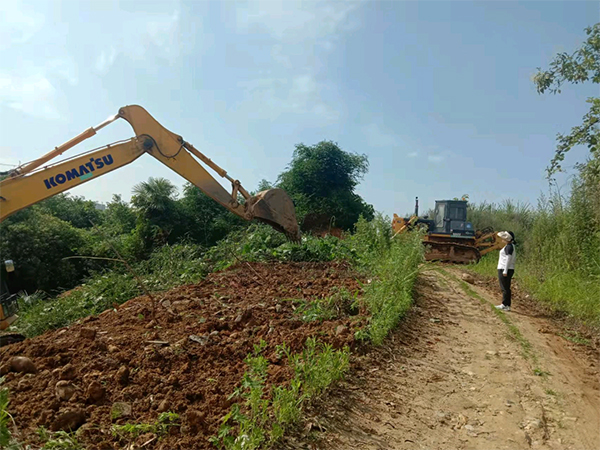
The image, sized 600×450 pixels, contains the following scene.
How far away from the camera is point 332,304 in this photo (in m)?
5.57

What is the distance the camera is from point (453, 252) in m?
15.6

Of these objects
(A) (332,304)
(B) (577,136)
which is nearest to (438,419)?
(A) (332,304)

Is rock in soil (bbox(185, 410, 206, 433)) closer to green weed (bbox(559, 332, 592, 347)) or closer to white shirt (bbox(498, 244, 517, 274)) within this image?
green weed (bbox(559, 332, 592, 347))

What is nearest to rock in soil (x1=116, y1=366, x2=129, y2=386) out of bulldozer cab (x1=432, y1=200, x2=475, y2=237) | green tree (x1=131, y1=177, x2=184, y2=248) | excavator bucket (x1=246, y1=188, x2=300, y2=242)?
excavator bucket (x1=246, y1=188, x2=300, y2=242)

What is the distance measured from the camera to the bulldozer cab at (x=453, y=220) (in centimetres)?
1612

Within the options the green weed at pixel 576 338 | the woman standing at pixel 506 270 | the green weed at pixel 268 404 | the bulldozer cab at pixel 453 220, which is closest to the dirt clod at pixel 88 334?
the green weed at pixel 268 404

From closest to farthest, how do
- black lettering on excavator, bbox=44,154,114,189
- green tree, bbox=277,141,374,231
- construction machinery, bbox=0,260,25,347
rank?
construction machinery, bbox=0,260,25,347, black lettering on excavator, bbox=44,154,114,189, green tree, bbox=277,141,374,231

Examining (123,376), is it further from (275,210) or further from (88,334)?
(275,210)

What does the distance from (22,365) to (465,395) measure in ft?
13.2

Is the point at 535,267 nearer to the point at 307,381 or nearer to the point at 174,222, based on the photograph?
the point at 307,381

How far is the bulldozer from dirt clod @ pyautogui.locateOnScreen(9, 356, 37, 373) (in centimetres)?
1290

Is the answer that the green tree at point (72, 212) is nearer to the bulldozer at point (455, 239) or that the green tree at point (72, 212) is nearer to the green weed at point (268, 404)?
the bulldozer at point (455, 239)

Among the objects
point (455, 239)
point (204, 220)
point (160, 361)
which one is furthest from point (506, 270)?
point (204, 220)

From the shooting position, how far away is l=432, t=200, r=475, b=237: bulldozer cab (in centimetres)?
1612
